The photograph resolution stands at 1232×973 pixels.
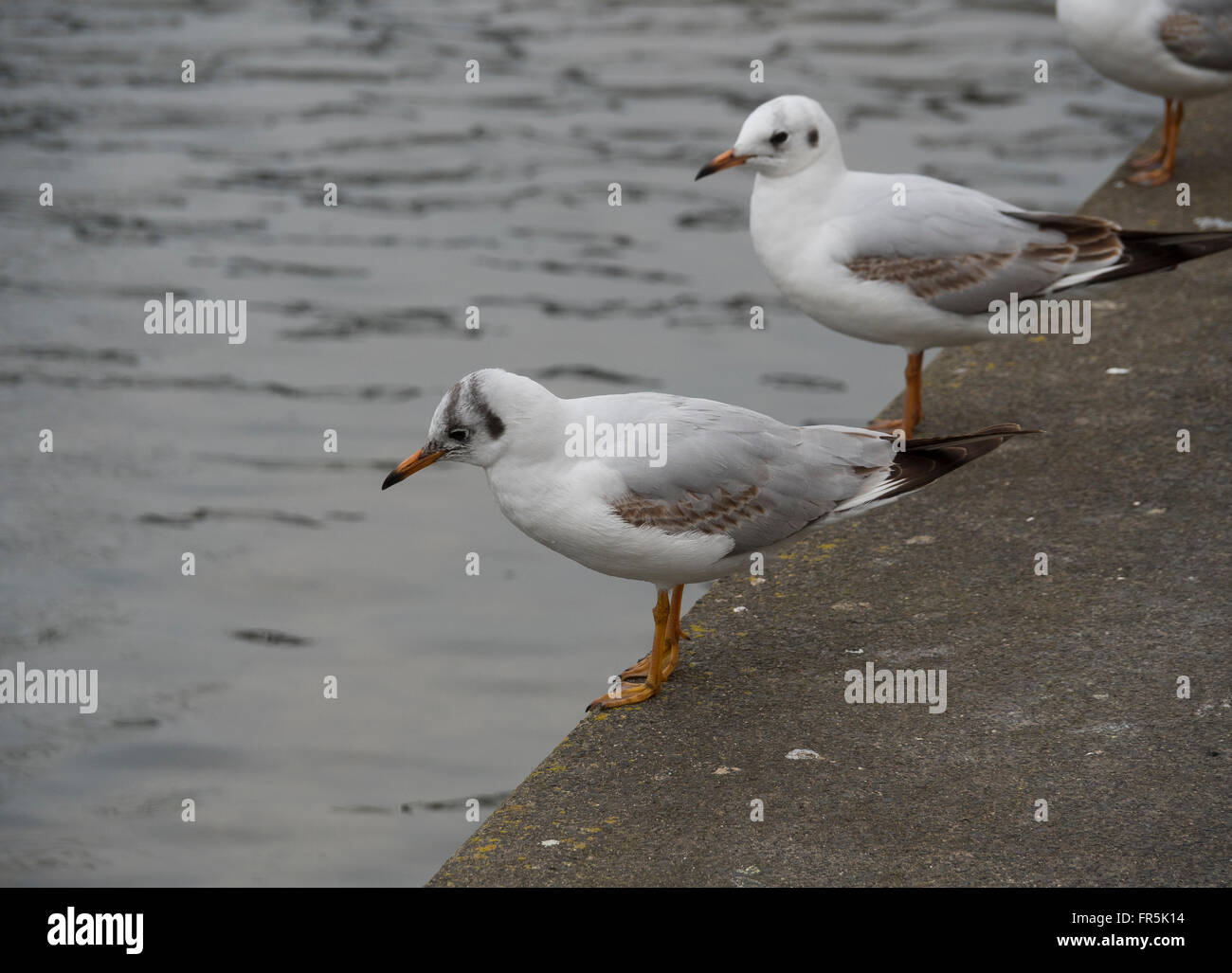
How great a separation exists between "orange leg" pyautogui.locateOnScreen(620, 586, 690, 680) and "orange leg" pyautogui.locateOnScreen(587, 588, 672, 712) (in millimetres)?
70

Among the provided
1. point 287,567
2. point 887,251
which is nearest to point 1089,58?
A: point 887,251

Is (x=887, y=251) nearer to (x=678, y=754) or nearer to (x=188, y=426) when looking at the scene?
(x=678, y=754)

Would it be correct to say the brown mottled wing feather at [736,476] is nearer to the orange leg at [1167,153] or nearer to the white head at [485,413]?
the white head at [485,413]

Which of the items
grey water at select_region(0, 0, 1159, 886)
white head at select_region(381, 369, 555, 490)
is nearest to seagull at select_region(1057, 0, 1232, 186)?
grey water at select_region(0, 0, 1159, 886)

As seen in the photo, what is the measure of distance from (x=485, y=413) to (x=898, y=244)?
7.16 ft

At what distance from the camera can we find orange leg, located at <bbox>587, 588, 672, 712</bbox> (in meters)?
4.70

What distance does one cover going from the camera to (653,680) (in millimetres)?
4715

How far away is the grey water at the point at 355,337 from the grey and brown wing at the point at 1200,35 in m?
2.34

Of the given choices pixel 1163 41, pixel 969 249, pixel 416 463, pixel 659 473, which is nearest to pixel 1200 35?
pixel 1163 41

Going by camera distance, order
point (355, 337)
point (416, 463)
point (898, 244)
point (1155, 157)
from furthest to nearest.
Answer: point (355, 337) → point (1155, 157) → point (898, 244) → point (416, 463)

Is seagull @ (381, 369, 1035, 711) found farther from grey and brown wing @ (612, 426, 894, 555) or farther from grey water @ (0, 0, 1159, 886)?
grey water @ (0, 0, 1159, 886)

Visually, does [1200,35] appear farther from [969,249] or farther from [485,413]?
[485,413]

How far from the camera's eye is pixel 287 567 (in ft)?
23.8
